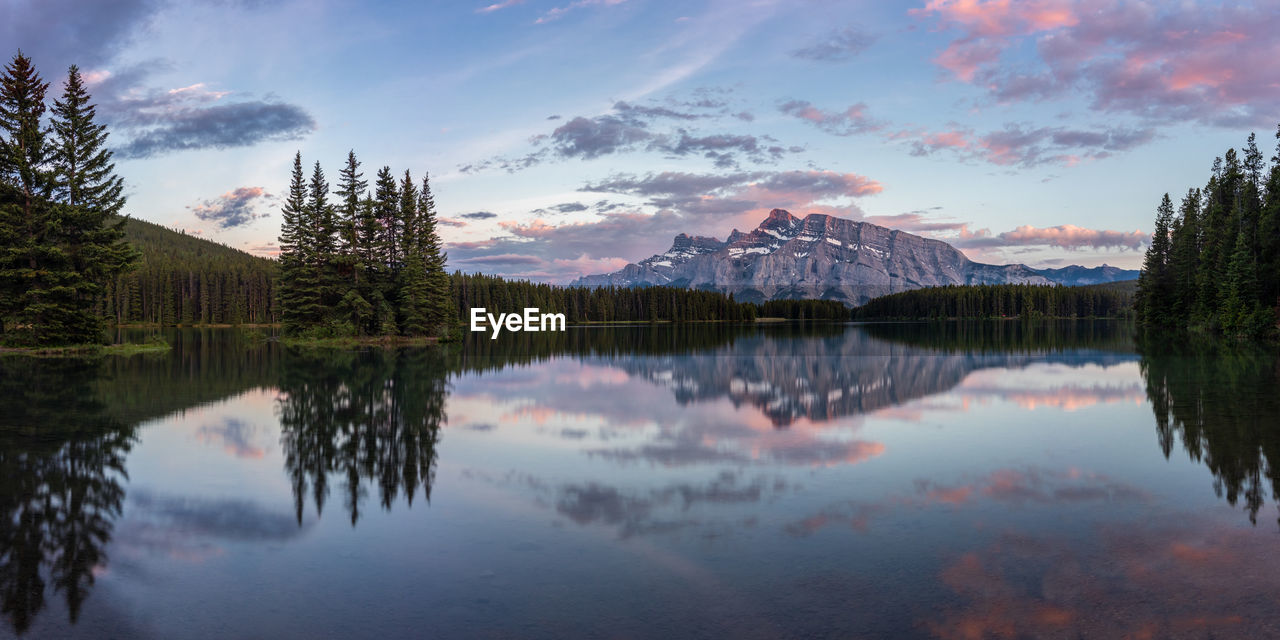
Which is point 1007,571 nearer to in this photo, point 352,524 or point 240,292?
point 352,524

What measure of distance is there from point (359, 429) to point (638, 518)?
10.8 metres

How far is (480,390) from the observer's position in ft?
97.0

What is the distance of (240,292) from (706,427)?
172 m

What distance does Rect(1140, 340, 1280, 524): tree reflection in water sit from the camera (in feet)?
44.4

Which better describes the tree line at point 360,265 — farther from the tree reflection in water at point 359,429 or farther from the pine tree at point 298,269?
the tree reflection in water at point 359,429

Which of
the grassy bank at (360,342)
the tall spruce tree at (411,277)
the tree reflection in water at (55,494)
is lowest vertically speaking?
the tree reflection in water at (55,494)

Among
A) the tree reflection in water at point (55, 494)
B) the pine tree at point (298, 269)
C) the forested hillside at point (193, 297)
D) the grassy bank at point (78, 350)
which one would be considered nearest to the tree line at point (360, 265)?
the pine tree at point (298, 269)

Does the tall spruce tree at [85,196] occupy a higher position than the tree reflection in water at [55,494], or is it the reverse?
the tall spruce tree at [85,196]

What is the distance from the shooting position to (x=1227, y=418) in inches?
806

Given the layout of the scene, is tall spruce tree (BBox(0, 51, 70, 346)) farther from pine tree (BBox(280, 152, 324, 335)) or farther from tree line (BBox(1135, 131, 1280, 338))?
tree line (BBox(1135, 131, 1280, 338))

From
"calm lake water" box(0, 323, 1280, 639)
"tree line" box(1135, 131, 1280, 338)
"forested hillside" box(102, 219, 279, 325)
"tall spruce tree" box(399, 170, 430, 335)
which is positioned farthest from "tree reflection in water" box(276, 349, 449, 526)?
"forested hillside" box(102, 219, 279, 325)

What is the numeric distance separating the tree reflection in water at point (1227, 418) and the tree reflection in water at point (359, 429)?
1425cm

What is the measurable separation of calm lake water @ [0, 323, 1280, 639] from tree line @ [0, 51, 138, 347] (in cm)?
2634

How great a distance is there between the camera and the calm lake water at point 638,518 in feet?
25.1
